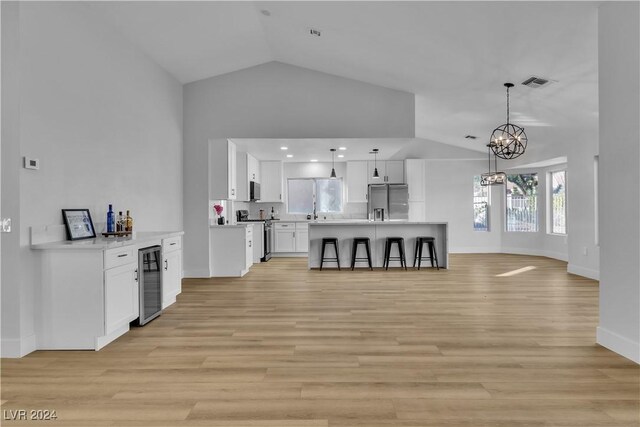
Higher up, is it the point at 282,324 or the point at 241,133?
the point at 241,133

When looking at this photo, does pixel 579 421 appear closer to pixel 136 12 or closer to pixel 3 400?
pixel 3 400

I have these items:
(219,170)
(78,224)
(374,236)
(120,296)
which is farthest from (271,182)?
(120,296)

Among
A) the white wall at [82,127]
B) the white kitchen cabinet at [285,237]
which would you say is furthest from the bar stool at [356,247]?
the white wall at [82,127]

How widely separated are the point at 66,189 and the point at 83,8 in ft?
6.00

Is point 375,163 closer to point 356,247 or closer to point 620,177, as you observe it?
point 356,247

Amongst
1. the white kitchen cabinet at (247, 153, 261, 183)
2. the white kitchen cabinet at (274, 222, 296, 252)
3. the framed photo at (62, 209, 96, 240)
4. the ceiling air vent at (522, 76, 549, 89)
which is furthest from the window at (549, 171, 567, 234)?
the framed photo at (62, 209, 96, 240)

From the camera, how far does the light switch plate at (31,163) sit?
2.95 meters

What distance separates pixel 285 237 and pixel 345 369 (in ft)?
21.9

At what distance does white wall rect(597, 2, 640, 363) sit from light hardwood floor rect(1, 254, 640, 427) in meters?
0.24

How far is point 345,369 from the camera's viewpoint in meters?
2.62

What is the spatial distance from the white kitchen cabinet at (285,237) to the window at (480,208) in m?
4.77

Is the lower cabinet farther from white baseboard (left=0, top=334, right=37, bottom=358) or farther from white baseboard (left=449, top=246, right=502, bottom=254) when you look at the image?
white baseboard (left=0, top=334, right=37, bottom=358)

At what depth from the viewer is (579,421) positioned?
197 cm

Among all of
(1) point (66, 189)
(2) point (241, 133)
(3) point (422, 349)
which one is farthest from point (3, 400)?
(2) point (241, 133)
